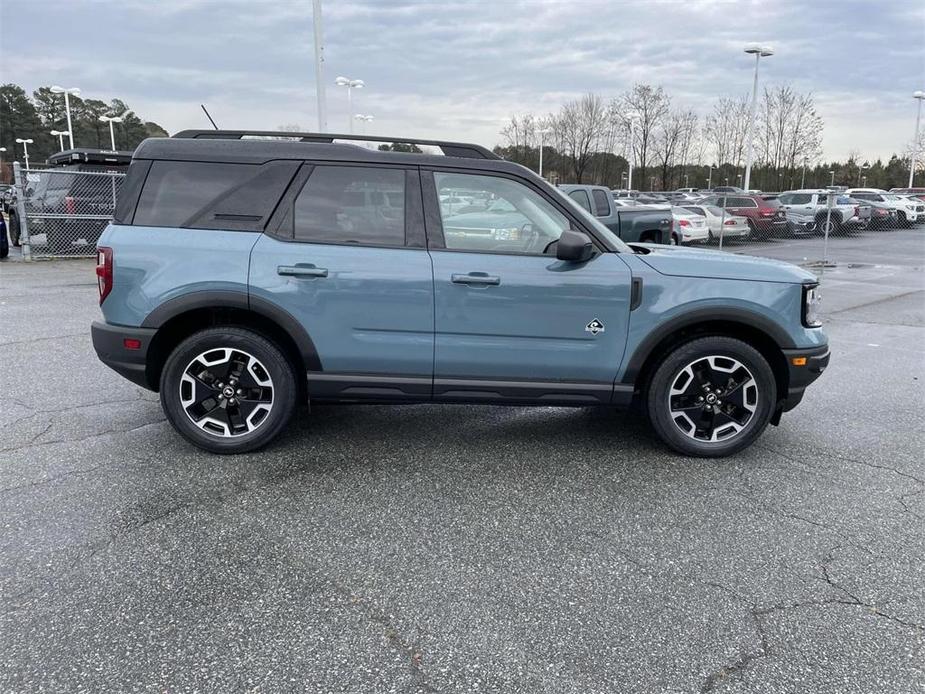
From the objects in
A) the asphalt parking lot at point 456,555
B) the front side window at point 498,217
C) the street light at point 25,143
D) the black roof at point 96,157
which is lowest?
the asphalt parking lot at point 456,555

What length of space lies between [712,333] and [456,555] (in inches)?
88.7

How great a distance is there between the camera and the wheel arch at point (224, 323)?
13.4ft

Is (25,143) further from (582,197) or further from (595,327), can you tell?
(595,327)

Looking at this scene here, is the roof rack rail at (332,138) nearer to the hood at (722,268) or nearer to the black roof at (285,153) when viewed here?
the black roof at (285,153)

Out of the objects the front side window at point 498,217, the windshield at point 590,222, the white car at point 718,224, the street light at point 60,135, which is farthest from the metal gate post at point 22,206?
the street light at point 60,135

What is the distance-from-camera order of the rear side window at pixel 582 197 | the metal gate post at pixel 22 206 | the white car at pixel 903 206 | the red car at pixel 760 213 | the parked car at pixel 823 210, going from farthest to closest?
the white car at pixel 903 206
the parked car at pixel 823 210
the red car at pixel 760 213
the metal gate post at pixel 22 206
the rear side window at pixel 582 197

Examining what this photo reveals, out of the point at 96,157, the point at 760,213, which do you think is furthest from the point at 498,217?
the point at 760,213

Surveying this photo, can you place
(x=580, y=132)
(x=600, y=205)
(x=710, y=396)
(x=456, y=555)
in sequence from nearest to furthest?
(x=456, y=555)
(x=710, y=396)
(x=600, y=205)
(x=580, y=132)

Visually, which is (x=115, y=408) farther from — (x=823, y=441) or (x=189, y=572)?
(x=823, y=441)

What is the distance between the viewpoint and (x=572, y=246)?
13.1 feet

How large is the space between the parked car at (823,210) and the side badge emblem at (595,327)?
24.3 meters

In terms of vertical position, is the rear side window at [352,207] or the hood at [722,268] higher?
the rear side window at [352,207]

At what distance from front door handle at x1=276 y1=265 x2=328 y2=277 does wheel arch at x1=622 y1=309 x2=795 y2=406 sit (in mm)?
1935

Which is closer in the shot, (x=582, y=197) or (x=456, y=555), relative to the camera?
(x=456, y=555)
